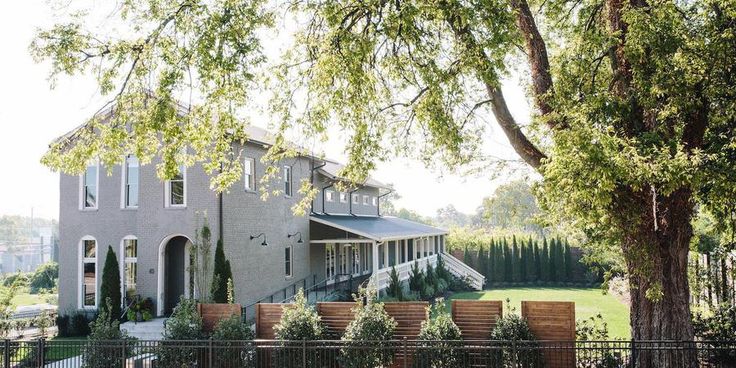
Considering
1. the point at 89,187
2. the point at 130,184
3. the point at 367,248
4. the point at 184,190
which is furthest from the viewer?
the point at 367,248

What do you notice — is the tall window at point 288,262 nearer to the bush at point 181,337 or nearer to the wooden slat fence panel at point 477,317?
the bush at point 181,337

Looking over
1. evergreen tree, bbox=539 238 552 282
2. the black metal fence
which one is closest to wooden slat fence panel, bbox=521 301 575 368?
the black metal fence

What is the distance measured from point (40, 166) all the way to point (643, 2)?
40.5 ft

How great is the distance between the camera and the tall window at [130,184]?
66.9 feet

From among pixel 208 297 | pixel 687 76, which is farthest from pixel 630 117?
pixel 208 297

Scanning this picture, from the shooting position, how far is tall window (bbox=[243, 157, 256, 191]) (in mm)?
21016

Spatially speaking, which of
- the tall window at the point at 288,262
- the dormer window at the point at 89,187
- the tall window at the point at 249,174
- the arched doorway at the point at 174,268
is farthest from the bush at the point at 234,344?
the tall window at the point at 288,262

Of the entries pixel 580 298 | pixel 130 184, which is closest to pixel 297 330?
pixel 130 184

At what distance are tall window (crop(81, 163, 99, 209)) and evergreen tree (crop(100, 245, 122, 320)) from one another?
2339 mm

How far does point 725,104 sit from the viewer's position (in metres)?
8.86

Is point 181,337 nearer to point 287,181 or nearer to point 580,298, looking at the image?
point 287,181

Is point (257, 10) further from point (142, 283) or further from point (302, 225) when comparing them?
point (302, 225)

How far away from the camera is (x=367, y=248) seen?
3434 cm

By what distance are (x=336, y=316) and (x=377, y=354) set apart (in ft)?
5.61
